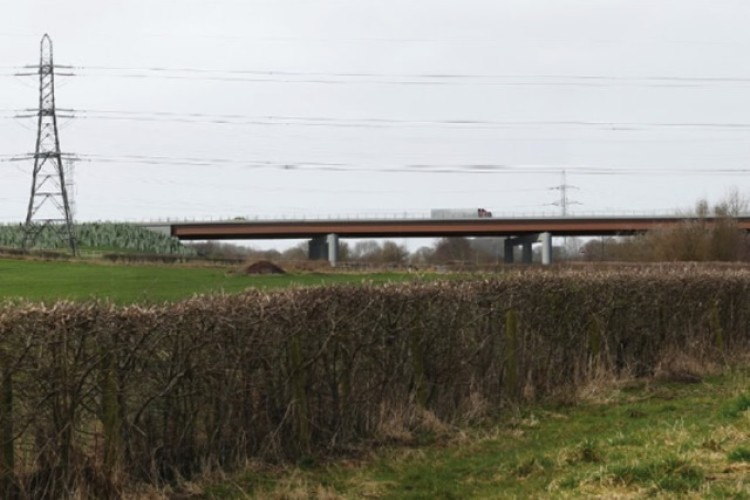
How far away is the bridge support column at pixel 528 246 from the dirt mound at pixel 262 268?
3054 cm

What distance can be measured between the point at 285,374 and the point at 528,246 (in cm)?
8036

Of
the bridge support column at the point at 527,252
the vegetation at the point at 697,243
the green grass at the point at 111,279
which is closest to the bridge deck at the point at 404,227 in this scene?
the bridge support column at the point at 527,252

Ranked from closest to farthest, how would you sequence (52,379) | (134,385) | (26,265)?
(52,379), (134,385), (26,265)

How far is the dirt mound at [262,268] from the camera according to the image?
48.0 metres

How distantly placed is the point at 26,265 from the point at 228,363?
4325 cm

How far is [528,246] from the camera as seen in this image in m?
86.8

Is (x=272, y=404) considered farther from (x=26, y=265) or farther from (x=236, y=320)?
(x=26, y=265)

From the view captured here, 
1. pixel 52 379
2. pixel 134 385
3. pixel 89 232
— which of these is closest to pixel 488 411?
pixel 134 385

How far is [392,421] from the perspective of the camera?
9.15m

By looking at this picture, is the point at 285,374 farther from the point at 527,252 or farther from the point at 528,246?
the point at 527,252

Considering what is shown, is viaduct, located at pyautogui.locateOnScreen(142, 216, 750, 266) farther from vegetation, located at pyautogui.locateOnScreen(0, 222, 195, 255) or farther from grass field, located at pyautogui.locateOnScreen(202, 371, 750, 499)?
grass field, located at pyautogui.locateOnScreen(202, 371, 750, 499)

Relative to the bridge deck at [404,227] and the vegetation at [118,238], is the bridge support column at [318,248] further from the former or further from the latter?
the vegetation at [118,238]

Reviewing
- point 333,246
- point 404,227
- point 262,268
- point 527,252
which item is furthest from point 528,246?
point 262,268

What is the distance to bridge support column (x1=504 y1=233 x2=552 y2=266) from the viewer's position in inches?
3031
